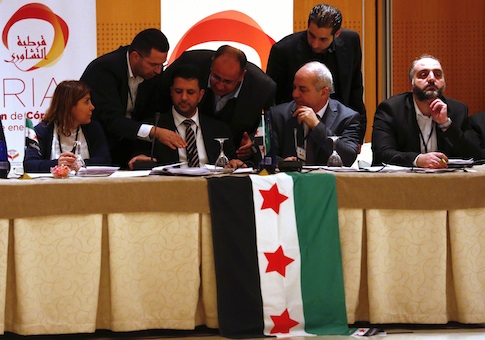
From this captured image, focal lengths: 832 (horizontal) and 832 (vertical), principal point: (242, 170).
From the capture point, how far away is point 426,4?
684 cm

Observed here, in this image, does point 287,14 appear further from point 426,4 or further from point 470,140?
point 470,140

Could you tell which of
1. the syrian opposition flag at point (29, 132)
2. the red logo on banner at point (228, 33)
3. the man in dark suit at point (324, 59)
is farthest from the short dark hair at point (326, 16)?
the red logo on banner at point (228, 33)

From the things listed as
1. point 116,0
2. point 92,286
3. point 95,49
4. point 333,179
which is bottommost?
point 92,286

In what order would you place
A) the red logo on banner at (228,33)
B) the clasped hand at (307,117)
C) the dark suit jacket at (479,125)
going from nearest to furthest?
1. the clasped hand at (307,117)
2. the dark suit jacket at (479,125)
3. the red logo on banner at (228,33)

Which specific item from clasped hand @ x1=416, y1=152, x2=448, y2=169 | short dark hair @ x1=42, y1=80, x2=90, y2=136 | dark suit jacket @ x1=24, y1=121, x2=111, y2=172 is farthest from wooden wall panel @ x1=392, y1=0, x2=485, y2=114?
short dark hair @ x1=42, y1=80, x2=90, y2=136

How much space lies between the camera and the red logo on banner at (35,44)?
636 centimetres

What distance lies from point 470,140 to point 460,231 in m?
1.00

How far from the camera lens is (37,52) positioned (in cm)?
639

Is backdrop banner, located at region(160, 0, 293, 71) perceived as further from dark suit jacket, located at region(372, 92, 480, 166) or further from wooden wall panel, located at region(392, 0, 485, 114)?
dark suit jacket, located at region(372, 92, 480, 166)

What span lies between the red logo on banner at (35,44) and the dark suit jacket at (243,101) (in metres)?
2.04

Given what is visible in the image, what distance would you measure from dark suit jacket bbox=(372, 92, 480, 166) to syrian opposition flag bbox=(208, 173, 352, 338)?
996mm

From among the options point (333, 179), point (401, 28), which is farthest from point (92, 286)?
point (401, 28)

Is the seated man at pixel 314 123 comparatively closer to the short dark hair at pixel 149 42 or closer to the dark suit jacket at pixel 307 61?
the dark suit jacket at pixel 307 61

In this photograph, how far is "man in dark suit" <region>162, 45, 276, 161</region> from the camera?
4.46 meters
